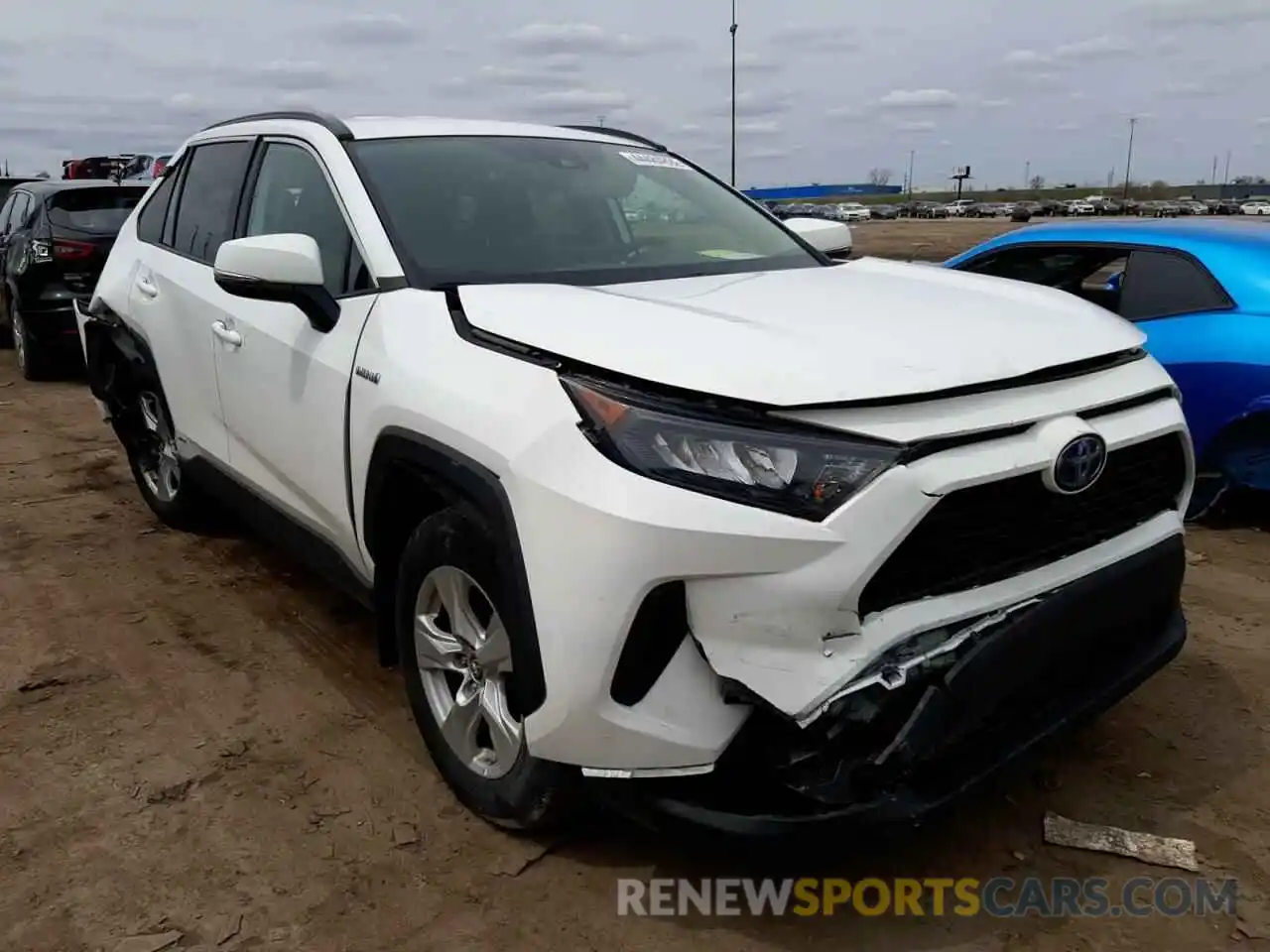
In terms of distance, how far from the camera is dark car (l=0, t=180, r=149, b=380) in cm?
897

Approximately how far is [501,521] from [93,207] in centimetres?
Answer: 880

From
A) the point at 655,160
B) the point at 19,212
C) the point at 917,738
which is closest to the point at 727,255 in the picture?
the point at 655,160

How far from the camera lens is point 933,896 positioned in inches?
97.2

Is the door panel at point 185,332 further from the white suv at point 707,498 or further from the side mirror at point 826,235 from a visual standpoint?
the side mirror at point 826,235

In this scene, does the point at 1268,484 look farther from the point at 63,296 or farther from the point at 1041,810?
the point at 63,296

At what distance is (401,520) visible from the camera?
111 inches

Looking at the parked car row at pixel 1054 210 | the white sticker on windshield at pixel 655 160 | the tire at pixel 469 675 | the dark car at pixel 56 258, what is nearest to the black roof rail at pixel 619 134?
the white sticker on windshield at pixel 655 160

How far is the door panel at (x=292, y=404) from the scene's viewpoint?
295 centimetres

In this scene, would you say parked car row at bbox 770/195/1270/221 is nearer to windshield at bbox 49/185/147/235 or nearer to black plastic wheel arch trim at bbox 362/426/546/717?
windshield at bbox 49/185/147/235

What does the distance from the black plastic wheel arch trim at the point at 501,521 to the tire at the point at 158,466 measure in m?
2.57

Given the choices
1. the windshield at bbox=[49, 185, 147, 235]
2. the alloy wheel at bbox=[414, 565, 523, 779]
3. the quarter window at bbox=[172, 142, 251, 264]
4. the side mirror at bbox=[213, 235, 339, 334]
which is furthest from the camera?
the windshield at bbox=[49, 185, 147, 235]

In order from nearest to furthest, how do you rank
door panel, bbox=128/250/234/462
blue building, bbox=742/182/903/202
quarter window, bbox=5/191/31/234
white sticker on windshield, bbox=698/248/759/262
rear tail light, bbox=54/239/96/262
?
white sticker on windshield, bbox=698/248/759/262
door panel, bbox=128/250/234/462
rear tail light, bbox=54/239/96/262
quarter window, bbox=5/191/31/234
blue building, bbox=742/182/903/202

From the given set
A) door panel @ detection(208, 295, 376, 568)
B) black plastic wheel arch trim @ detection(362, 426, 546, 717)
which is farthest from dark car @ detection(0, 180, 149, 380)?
black plastic wheel arch trim @ detection(362, 426, 546, 717)

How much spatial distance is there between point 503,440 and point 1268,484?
408cm
